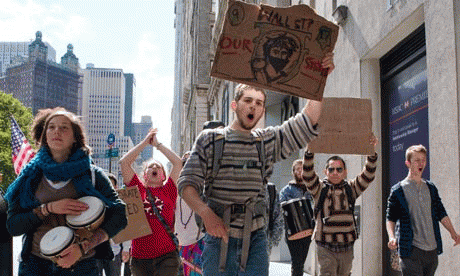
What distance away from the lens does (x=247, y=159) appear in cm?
347

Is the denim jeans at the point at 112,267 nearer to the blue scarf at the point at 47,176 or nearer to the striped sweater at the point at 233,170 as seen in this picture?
the blue scarf at the point at 47,176

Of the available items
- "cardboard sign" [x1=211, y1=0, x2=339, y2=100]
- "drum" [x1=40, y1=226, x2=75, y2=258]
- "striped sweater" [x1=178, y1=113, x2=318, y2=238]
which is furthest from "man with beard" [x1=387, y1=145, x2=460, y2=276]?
"drum" [x1=40, y1=226, x2=75, y2=258]

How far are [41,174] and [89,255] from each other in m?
0.60

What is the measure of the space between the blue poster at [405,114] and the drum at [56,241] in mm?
5828

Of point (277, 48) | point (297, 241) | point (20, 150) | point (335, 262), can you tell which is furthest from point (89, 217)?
point (20, 150)

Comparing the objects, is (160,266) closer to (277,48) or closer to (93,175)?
(93,175)

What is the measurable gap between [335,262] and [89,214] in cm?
382

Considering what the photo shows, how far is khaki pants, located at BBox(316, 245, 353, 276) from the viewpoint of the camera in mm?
6703

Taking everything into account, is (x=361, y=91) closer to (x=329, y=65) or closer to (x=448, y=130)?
(x=448, y=130)

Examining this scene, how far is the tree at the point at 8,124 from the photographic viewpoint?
47125 millimetres

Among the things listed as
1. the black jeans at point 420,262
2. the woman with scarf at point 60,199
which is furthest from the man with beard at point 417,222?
the woman with scarf at point 60,199

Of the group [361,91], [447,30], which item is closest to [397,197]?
[447,30]

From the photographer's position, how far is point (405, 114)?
9383 mm

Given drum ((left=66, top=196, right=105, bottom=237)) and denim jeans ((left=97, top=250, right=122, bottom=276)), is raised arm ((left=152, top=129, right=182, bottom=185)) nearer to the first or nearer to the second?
denim jeans ((left=97, top=250, right=122, bottom=276))
